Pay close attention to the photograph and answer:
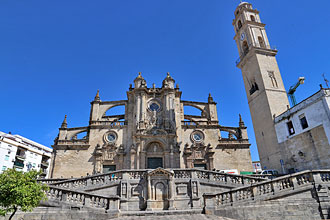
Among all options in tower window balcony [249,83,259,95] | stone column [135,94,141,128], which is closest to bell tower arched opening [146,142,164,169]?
stone column [135,94,141,128]

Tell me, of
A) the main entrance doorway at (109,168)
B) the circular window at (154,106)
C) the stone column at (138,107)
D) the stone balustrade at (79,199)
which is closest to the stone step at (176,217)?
the stone balustrade at (79,199)

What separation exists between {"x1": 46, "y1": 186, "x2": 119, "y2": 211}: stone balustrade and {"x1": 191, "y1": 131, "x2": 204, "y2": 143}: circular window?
15241mm

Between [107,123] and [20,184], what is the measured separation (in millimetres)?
16846

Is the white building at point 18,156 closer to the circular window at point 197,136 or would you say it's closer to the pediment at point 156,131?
the pediment at point 156,131

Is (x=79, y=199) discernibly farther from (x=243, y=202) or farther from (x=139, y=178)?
(x=243, y=202)

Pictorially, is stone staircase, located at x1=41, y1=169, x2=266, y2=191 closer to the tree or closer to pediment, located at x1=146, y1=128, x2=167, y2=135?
the tree

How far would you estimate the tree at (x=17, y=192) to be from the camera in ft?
24.8

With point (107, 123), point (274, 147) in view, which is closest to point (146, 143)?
point (107, 123)

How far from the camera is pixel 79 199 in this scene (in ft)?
32.7

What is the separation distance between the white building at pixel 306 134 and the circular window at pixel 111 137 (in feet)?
55.2

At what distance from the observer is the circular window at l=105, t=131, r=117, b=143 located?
78.0 feet

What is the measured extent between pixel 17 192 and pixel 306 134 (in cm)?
2069

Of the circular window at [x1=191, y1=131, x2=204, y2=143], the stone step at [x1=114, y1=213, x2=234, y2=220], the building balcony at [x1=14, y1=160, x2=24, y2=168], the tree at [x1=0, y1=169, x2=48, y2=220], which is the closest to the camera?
the tree at [x1=0, y1=169, x2=48, y2=220]

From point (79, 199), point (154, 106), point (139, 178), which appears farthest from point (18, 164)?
point (79, 199)
